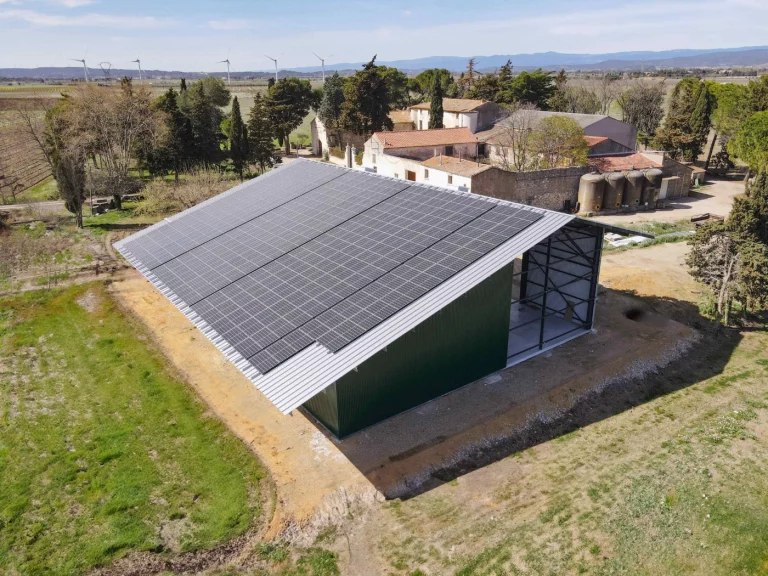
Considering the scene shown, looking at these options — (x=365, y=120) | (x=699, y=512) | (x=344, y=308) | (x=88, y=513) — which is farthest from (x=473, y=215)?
(x=365, y=120)

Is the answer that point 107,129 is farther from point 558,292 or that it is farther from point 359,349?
point 359,349

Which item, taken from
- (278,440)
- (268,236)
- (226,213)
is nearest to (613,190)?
(226,213)

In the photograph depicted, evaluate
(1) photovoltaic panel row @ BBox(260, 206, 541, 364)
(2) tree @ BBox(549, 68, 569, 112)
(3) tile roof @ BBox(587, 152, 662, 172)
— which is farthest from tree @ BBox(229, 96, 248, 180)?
(2) tree @ BBox(549, 68, 569, 112)

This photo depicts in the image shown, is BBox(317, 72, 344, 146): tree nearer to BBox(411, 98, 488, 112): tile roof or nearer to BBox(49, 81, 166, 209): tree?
BBox(411, 98, 488, 112): tile roof

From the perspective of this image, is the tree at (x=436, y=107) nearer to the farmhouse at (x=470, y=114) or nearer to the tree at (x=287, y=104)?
the farmhouse at (x=470, y=114)

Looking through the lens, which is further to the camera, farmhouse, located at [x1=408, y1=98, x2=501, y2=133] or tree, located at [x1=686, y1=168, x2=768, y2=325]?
farmhouse, located at [x1=408, y1=98, x2=501, y2=133]

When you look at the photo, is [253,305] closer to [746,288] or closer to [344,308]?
[344,308]

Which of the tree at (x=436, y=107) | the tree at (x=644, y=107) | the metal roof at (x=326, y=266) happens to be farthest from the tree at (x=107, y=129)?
the tree at (x=644, y=107)

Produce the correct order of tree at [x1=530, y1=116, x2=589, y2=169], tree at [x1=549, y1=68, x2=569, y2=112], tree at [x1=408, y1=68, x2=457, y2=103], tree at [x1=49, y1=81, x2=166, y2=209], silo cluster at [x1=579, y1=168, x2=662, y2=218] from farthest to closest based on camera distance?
tree at [x1=408, y1=68, x2=457, y2=103], tree at [x1=549, y1=68, x2=569, y2=112], tree at [x1=530, y1=116, x2=589, y2=169], tree at [x1=49, y1=81, x2=166, y2=209], silo cluster at [x1=579, y1=168, x2=662, y2=218]
